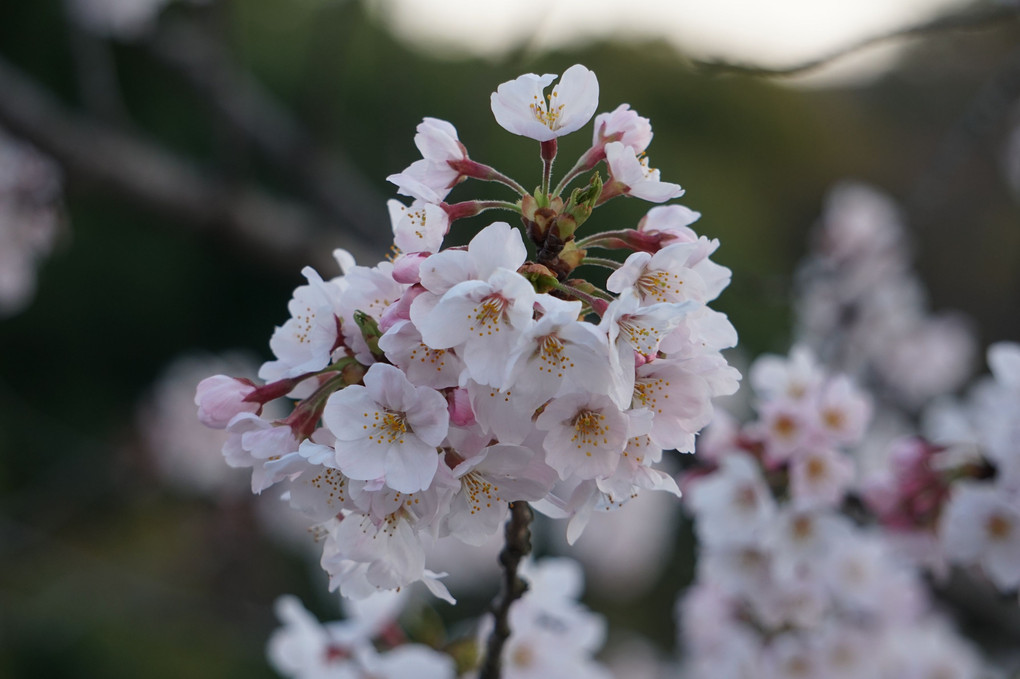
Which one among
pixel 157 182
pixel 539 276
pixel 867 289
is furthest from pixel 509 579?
pixel 867 289

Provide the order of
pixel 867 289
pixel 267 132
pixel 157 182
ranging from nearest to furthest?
pixel 157 182 → pixel 267 132 → pixel 867 289

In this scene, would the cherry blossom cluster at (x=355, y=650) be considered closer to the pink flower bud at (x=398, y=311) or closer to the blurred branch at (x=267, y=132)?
the pink flower bud at (x=398, y=311)

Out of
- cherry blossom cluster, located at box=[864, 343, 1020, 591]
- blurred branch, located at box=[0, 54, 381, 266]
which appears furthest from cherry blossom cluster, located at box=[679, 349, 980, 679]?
blurred branch, located at box=[0, 54, 381, 266]

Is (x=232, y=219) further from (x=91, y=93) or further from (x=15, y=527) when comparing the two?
(x=15, y=527)

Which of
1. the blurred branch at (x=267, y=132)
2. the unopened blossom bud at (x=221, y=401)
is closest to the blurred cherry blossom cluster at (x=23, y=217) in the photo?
the blurred branch at (x=267, y=132)

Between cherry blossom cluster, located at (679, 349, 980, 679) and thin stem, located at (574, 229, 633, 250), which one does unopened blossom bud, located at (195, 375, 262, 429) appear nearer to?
thin stem, located at (574, 229, 633, 250)

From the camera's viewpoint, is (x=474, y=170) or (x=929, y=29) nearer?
(x=474, y=170)

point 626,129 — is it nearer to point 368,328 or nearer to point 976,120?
point 368,328
